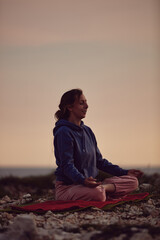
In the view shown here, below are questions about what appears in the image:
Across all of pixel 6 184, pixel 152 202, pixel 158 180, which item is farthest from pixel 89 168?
pixel 6 184

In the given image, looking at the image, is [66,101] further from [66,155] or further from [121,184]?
[121,184]

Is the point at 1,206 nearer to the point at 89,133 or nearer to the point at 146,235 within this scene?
the point at 89,133

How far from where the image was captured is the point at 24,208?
694 centimetres

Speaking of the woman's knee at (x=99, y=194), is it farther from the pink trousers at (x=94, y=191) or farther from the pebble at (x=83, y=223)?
the pebble at (x=83, y=223)

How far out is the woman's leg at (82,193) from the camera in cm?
726

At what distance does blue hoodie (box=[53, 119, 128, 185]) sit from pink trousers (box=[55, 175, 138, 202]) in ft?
0.50

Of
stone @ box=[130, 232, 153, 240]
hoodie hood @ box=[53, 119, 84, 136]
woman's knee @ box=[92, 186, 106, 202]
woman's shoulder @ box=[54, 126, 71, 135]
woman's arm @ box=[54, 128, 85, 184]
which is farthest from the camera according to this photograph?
hoodie hood @ box=[53, 119, 84, 136]

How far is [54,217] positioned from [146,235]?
6.70ft

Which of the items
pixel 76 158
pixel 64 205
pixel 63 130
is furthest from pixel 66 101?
pixel 64 205

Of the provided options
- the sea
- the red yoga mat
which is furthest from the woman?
the sea

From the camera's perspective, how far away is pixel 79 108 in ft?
25.6

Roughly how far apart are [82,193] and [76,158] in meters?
0.73

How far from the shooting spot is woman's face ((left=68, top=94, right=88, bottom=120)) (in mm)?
7820

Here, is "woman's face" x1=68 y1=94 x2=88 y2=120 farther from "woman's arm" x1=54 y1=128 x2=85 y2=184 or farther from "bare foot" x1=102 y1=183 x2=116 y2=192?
"bare foot" x1=102 y1=183 x2=116 y2=192
